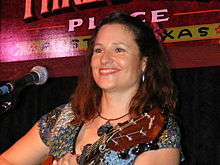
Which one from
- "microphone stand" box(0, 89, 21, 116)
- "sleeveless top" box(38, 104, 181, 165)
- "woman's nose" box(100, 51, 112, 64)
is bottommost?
"sleeveless top" box(38, 104, 181, 165)

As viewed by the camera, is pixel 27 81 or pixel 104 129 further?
pixel 104 129

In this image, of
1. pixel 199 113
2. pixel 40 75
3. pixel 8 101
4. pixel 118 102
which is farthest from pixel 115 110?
pixel 199 113

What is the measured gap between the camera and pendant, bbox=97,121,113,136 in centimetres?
165

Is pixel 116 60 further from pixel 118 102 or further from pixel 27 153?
pixel 27 153

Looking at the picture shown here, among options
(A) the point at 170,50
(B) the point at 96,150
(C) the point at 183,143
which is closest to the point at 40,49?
(A) the point at 170,50

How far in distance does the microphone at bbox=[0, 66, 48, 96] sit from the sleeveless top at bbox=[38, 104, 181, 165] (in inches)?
13.1

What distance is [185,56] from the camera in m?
2.22

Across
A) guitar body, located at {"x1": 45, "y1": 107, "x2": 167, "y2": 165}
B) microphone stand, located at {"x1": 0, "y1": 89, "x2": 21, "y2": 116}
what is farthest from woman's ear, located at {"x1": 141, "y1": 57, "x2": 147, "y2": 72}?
microphone stand, located at {"x1": 0, "y1": 89, "x2": 21, "y2": 116}

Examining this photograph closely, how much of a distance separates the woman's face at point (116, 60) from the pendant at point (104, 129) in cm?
14

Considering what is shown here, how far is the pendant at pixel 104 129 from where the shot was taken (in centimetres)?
165

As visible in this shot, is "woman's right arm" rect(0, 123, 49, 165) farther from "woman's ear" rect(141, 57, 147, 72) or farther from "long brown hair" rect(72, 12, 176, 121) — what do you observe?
"woman's ear" rect(141, 57, 147, 72)

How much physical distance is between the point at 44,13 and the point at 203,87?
1.11 m

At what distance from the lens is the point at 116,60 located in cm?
167

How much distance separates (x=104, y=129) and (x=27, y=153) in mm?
362
